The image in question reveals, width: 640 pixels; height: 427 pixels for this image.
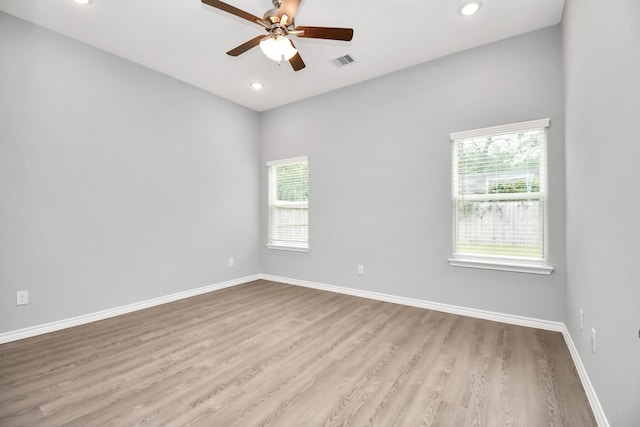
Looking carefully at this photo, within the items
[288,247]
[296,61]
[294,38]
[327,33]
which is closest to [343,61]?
[294,38]

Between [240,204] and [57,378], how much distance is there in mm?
3322

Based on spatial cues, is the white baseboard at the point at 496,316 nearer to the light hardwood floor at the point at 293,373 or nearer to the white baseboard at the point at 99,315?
the light hardwood floor at the point at 293,373

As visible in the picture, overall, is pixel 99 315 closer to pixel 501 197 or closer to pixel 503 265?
pixel 503 265

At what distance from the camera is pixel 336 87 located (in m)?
4.41

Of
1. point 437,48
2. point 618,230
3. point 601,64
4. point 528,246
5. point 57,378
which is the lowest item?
point 57,378

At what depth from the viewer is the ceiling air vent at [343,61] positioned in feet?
11.7

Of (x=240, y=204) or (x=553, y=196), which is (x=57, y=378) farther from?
(x=553, y=196)

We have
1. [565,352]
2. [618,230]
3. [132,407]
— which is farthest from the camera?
[565,352]

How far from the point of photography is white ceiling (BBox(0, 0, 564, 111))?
269 centimetres

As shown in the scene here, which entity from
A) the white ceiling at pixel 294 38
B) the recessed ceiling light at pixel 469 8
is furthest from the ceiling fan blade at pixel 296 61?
the recessed ceiling light at pixel 469 8

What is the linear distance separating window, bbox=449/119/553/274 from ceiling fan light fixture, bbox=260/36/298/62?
84.8 inches

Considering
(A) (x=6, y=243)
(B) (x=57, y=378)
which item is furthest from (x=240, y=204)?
(B) (x=57, y=378)

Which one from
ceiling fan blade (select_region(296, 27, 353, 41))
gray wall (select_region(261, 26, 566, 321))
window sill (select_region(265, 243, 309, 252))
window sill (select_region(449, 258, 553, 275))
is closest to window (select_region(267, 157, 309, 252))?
window sill (select_region(265, 243, 309, 252))

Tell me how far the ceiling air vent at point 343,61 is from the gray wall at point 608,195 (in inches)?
83.1
